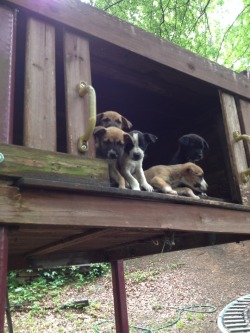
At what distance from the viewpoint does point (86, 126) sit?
95.7 inches

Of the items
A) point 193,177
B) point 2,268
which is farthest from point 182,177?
point 2,268

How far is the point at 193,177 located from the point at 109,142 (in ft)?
3.42

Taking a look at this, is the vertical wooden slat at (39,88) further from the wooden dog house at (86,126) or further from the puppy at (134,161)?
the puppy at (134,161)

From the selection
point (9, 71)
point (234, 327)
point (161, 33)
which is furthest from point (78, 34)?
point (161, 33)

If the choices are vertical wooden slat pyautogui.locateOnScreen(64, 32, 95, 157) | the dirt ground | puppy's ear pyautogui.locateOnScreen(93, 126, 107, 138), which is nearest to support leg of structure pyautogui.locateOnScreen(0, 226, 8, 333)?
vertical wooden slat pyautogui.locateOnScreen(64, 32, 95, 157)

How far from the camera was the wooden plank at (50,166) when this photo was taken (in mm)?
1901

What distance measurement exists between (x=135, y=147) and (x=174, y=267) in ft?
30.4

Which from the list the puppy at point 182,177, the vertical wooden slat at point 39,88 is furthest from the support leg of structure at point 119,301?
the vertical wooden slat at point 39,88

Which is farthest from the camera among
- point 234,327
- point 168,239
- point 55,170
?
point 234,327

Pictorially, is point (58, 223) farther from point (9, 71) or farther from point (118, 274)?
point (118, 274)

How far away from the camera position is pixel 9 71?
2.10 meters

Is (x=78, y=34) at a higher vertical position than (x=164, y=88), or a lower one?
lower

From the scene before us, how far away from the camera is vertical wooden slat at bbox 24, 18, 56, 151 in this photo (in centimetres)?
217

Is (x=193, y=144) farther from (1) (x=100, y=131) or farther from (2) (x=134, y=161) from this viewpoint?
(1) (x=100, y=131)
